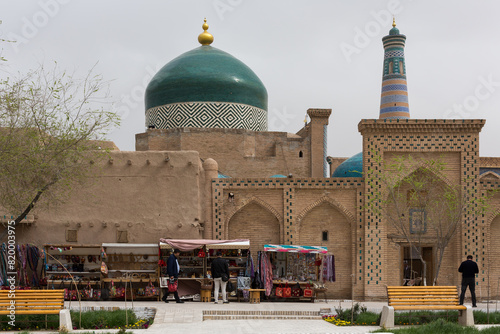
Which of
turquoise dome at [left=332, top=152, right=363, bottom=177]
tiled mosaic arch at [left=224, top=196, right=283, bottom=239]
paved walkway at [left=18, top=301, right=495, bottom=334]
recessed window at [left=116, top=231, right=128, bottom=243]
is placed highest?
turquoise dome at [left=332, top=152, right=363, bottom=177]

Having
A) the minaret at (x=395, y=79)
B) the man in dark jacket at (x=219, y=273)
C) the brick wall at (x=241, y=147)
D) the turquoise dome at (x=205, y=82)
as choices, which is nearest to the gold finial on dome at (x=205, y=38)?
the turquoise dome at (x=205, y=82)

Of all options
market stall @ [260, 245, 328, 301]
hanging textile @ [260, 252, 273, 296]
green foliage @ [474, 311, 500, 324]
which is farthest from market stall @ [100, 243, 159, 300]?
green foliage @ [474, 311, 500, 324]

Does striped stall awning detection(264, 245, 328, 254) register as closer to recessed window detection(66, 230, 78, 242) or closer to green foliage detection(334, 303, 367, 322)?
green foliage detection(334, 303, 367, 322)

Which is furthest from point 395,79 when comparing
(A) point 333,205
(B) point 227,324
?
(B) point 227,324

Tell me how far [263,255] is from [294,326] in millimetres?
5874

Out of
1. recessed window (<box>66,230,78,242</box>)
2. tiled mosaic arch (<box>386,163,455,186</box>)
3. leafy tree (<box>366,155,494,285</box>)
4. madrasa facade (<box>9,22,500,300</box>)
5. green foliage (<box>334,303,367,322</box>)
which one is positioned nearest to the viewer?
green foliage (<box>334,303,367,322</box>)

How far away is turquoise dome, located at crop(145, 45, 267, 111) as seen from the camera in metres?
28.3

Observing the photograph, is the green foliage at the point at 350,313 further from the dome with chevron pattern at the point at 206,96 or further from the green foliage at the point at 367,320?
the dome with chevron pattern at the point at 206,96

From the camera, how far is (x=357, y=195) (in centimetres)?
2020

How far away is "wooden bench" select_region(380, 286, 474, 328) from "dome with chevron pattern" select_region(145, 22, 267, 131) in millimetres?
15859

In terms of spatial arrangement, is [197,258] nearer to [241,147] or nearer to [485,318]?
[485,318]

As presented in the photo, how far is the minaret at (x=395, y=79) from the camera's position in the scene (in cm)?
3192

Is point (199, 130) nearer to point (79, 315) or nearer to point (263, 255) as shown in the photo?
point (263, 255)

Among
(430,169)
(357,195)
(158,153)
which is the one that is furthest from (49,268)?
(430,169)
